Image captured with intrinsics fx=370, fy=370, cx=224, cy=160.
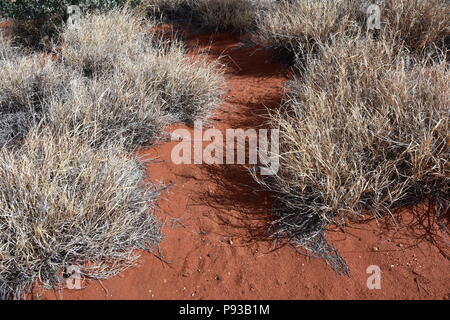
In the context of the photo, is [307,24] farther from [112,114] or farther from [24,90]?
[24,90]

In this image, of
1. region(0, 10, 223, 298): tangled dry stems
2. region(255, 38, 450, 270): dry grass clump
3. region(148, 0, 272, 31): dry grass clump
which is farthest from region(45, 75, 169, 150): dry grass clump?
region(148, 0, 272, 31): dry grass clump

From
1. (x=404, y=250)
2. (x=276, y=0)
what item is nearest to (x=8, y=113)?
(x=404, y=250)

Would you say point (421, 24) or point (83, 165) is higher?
point (421, 24)

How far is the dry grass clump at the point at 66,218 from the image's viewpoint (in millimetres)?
2177

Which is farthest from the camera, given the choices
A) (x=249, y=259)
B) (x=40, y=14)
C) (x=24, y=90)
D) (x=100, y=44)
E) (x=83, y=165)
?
(x=40, y=14)

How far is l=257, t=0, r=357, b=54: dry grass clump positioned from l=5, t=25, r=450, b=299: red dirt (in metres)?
2.61

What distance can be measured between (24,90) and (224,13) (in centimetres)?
391

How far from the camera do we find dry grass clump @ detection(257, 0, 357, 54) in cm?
468

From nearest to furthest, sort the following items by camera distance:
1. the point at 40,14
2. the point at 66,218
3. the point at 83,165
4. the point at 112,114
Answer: the point at 66,218 → the point at 83,165 → the point at 112,114 → the point at 40,14

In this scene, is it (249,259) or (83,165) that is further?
(83,165)

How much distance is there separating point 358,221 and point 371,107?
1.03m

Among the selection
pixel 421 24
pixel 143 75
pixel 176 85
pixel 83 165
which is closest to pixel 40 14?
pixel 143 75

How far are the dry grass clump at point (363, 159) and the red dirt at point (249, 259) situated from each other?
0.14 m

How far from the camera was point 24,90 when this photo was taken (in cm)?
390
